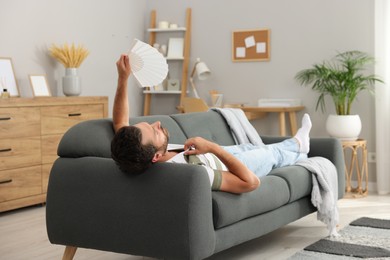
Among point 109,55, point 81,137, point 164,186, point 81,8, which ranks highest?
point 81,8

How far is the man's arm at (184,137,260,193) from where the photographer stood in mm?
3229

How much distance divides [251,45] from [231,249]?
3040 mm

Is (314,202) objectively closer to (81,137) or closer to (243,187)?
(243,187)

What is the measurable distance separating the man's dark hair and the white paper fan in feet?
1.63

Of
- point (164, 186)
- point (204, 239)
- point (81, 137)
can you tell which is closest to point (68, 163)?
point (81, 137)

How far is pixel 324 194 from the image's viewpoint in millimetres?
4113

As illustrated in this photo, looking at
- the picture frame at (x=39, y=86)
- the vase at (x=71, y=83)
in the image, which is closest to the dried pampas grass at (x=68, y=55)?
the vase at (x=71, y=83)

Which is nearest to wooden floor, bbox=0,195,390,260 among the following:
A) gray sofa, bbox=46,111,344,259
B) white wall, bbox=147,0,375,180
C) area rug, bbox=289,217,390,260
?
area rug, bbox=289,217,390,260

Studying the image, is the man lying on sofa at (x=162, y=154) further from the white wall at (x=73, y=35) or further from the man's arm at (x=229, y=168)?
the white wall at (x=73, y=35)

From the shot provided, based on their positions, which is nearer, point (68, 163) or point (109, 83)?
point (68, 163)

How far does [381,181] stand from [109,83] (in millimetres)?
2784

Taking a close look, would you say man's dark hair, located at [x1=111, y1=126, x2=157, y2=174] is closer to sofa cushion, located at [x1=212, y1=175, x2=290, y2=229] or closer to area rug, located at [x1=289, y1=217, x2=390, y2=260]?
sofa cushion, located at [x1=212, y1=175, x2=290, y2=229]

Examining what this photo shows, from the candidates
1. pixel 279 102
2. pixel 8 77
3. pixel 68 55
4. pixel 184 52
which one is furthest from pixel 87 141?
pixel 184 52

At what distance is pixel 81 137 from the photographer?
3.34 meters
